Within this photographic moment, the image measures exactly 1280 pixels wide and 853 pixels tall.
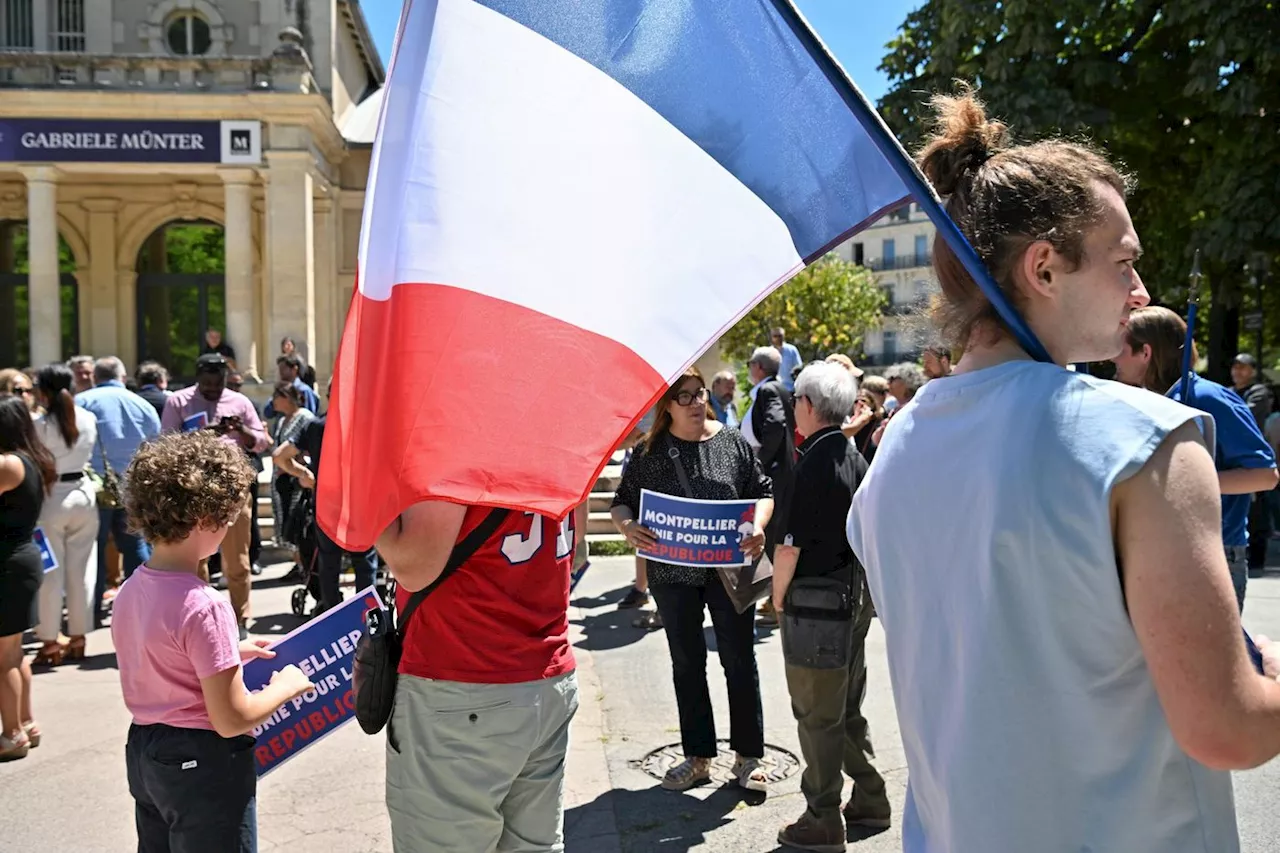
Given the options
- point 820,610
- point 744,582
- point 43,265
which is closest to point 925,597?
point 820,610

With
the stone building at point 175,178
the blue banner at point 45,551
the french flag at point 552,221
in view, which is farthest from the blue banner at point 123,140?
the french flag at point 552,221

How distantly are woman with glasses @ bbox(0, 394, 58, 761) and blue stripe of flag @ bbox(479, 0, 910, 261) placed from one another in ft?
15.2

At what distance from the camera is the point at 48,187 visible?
22062 mm

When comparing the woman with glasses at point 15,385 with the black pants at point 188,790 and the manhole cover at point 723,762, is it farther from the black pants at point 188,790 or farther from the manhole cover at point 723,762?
the black pants at point 188,790

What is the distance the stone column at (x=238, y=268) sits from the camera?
72.7 feet

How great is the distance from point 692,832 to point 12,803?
124 inches

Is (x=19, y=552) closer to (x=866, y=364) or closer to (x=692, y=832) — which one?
(x=692, y=832)

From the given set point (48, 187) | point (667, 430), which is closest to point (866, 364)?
point (48, 187)

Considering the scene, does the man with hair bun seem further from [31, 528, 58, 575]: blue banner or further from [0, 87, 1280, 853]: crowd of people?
[31, 528, 58, 575]: blue banner

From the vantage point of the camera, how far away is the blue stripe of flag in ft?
6.88

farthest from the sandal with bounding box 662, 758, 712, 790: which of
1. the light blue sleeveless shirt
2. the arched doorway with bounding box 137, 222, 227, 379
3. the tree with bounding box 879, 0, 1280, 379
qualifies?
the arched doorway with bounding box 137, 222, 227, 379

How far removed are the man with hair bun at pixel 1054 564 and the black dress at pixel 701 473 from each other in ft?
11.7

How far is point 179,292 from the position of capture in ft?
88.7

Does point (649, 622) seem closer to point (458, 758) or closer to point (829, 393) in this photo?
point (829, 393)
